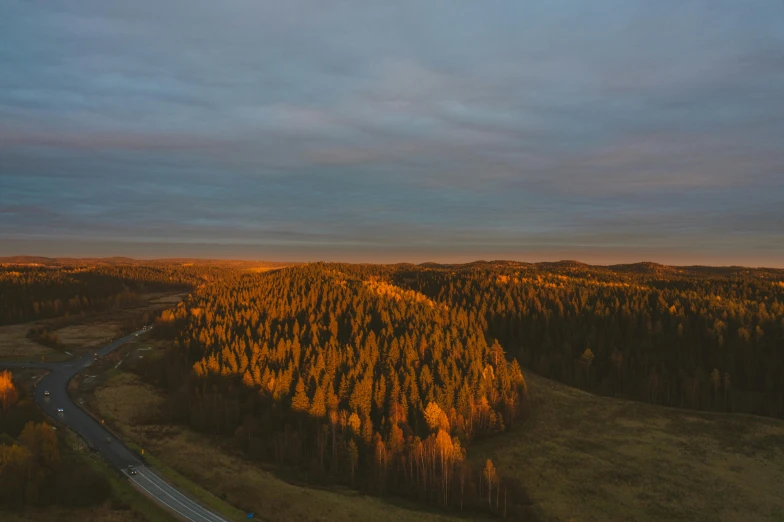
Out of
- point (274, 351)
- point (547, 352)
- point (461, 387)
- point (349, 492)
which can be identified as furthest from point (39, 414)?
point (547, 352)

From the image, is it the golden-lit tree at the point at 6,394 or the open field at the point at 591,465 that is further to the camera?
the golden-lit tree at the point at 6,394

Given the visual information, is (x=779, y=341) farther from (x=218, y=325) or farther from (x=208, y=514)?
(x=218, y=325)

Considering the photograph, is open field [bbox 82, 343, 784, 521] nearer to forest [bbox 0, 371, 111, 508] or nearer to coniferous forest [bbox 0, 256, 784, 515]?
coniferous forest [bbox 0, 256, 784, 515]

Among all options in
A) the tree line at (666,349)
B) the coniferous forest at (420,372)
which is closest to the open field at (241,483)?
the coniferous forest at (420,372)

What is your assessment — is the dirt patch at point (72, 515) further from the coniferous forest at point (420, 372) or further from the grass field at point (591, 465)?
the coniferous forest at point (420, 372)

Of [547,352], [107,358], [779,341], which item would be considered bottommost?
[107,358]

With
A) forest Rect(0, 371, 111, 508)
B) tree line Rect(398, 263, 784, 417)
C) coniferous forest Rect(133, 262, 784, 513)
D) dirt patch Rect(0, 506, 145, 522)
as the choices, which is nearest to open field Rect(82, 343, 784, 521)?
coniferous forest Rect(133, 262, 784, 513)
